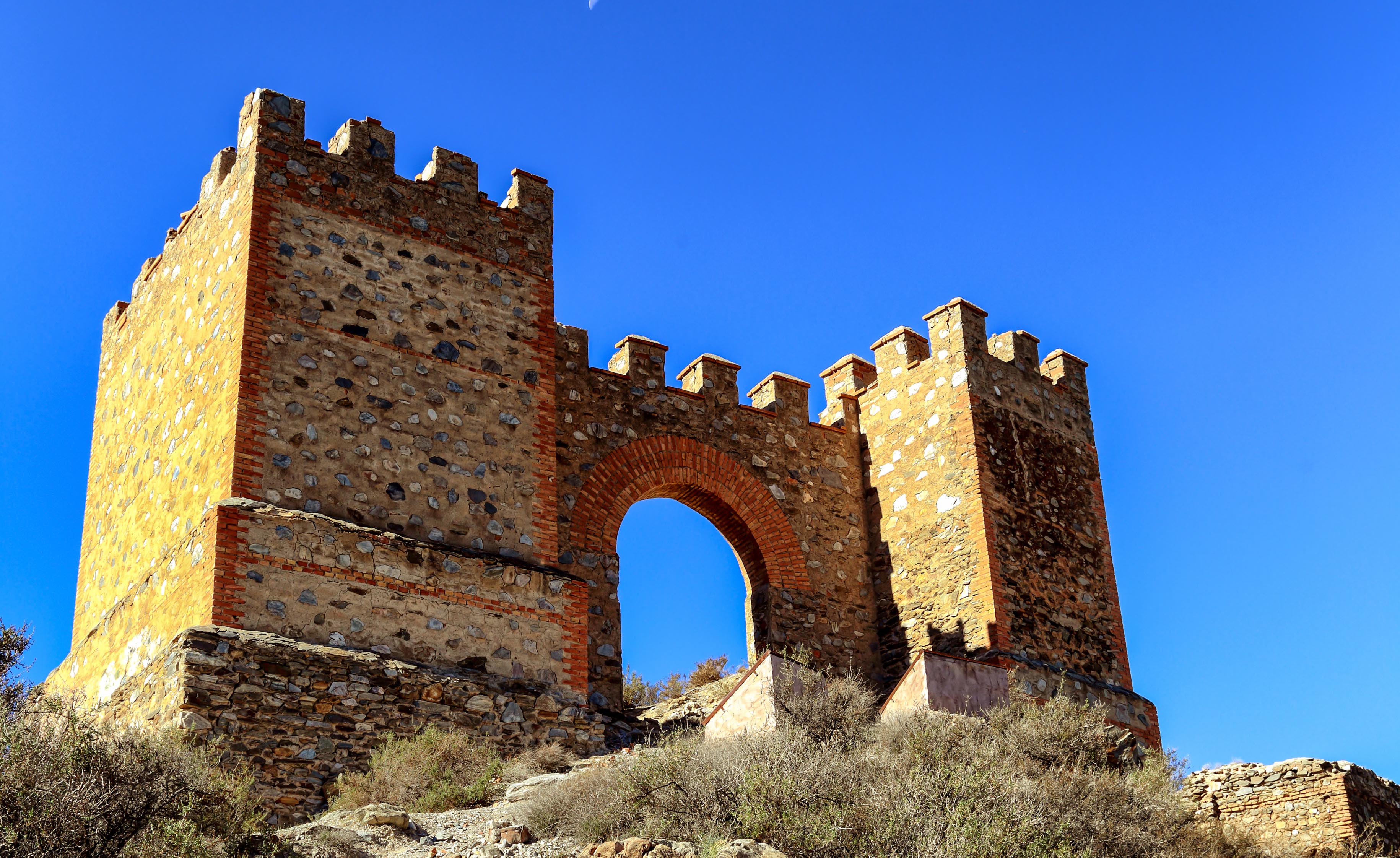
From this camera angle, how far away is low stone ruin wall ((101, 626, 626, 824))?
12133 mm

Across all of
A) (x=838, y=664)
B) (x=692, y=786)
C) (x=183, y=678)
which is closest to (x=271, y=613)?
(x=183, y=678)

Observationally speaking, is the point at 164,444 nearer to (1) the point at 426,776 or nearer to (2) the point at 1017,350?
(1) the point at 426,776

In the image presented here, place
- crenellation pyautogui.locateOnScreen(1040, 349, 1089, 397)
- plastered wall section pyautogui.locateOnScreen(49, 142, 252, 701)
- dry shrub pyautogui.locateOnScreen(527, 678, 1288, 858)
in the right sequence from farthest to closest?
crenellation pyautogui.locateOnScreen(1040, 349, 1089, 397), plastered wall section pyautogui.locateOnScreen(49, 142, 252, 701), dry shrub pyautogui.locateOnScreen(527, 678, 1288, 858)

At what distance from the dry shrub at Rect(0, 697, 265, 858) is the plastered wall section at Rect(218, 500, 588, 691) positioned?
115 inches

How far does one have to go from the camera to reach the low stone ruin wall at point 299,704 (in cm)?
1213

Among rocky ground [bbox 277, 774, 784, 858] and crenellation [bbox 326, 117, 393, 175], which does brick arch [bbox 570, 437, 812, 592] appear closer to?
crenellation [bbox 326, 117, 393, 175]

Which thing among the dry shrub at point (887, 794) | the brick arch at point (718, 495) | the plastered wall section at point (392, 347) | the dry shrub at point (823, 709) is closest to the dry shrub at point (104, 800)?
the dry shrub at point (887, 794)

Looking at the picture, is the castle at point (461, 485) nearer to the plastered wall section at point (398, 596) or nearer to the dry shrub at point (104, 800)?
the plastered wall section at point (398, 596)

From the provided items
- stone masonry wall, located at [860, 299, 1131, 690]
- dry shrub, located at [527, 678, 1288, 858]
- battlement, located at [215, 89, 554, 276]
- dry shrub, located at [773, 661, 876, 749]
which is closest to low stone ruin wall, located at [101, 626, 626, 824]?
dry shrub, located at [527, 678, 1288, 858]

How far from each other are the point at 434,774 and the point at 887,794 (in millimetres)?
4126

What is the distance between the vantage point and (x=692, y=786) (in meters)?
10.0

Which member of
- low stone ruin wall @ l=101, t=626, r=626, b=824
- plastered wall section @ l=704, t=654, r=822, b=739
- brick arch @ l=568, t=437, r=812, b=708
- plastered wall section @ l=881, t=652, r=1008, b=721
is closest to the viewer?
low stone ruin wall @ l=101, t=626, r=626, b=824

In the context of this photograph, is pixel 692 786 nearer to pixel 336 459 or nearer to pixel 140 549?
pixel 336 459

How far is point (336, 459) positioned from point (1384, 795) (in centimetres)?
1143
